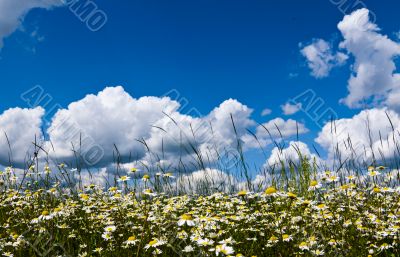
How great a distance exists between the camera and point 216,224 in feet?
16.5

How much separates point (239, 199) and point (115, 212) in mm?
2144

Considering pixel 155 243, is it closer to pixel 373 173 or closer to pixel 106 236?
pixel 106 236

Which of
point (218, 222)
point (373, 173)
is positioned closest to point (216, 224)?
point (218, 222)

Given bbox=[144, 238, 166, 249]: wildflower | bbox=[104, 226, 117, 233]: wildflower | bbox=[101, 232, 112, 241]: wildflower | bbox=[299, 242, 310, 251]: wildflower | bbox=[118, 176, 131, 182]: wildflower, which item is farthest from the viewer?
bbox=[118, 176, 131, 182]: wildflower

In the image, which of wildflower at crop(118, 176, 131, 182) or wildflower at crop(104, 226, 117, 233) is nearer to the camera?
wildflower at crop(104, 226, 117, 233)

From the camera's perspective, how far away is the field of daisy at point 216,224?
4.42m

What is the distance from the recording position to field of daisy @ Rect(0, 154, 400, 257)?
14.5 ft

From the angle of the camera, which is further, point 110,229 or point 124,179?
point 124,179

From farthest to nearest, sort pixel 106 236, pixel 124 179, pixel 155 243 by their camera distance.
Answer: pixel 124 179 → pixel 106 236 → pixel 155 243

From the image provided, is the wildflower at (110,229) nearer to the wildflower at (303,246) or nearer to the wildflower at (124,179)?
the wildflower at (124,179)

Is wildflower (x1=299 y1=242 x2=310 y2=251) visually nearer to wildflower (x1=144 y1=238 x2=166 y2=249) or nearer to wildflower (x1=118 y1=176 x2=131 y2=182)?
wildflower (x1=144 y1=238 x2=166 y2=249)

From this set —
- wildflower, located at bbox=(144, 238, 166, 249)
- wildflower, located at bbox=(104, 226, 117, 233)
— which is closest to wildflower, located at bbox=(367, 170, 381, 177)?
wildflower, located at bbox=(144, 238, 166, 249)

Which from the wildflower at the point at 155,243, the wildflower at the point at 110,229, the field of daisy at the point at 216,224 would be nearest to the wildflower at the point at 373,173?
the field of daisy at the point at 216,224

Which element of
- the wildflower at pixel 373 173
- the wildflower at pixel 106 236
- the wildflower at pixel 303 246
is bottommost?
the wildflower at pixel 303 246
